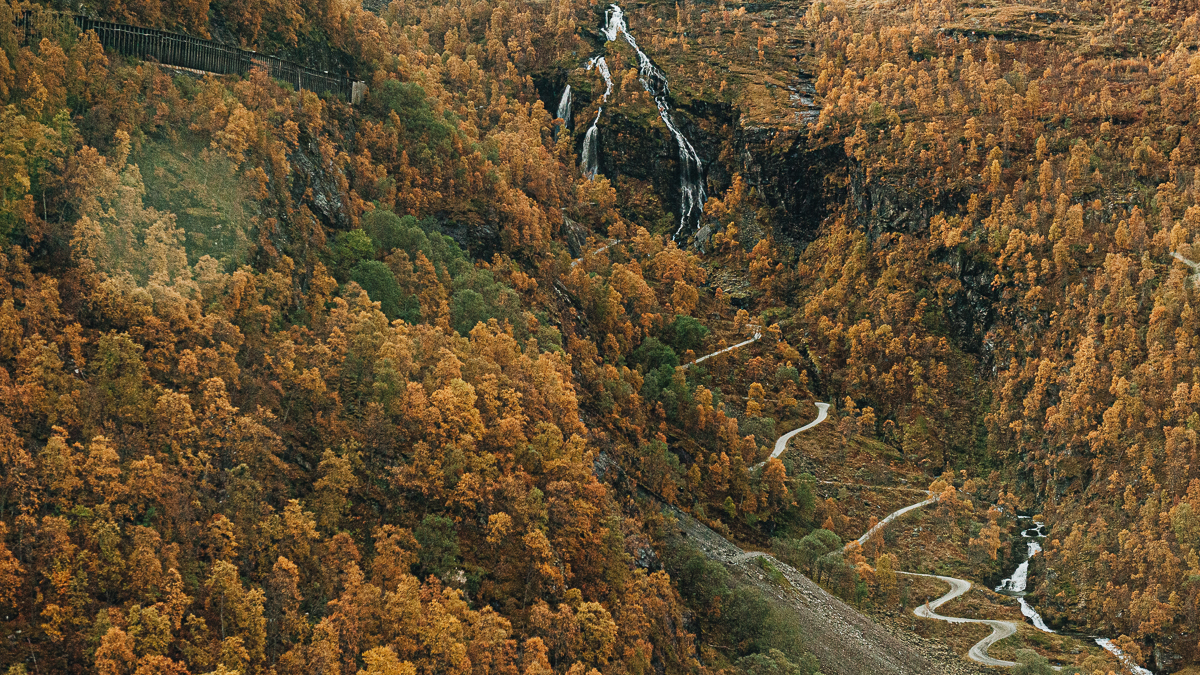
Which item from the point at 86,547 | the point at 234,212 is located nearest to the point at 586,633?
the point at 86,547

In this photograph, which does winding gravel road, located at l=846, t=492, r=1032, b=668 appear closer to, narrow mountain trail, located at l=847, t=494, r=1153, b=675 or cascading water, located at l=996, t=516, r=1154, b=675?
narrow mountain trail, located at l=847, t=494, r=1153, b=675

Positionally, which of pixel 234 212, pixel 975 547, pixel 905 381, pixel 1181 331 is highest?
pixel 234 212

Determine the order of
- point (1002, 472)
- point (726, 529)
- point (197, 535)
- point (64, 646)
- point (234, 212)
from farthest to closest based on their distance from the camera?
1. point (1002, 472)
2. point (726, 529)
3. point (234, 212)
4. point (197, 535)
5. point (64, 646)

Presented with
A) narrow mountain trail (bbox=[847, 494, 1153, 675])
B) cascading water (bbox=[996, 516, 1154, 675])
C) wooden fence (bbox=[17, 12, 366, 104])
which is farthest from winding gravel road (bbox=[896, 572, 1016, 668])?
wooden fence (bbox=[17, 12, 366, 104])

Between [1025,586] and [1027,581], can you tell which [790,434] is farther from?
[1025,586]

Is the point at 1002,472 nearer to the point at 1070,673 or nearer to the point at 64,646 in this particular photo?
the point at 1070,673

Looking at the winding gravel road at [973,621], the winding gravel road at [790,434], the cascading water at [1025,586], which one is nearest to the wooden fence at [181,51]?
the winding gravel road at [790,434]
